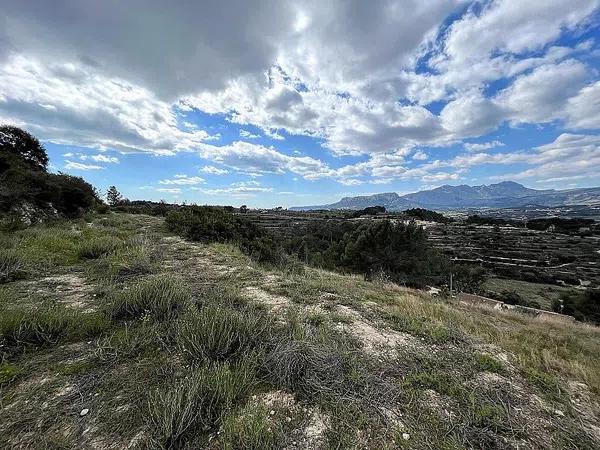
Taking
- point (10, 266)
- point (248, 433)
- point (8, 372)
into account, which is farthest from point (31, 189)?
point (248, 433)

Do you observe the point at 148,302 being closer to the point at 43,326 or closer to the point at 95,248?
the point at 43,326

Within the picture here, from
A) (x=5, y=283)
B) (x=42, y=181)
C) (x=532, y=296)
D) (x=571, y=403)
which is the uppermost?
(x=42, y=181)

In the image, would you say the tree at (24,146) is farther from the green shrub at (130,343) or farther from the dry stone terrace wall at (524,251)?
the dry stone terrace wall at (524,251)

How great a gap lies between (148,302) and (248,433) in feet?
9.58

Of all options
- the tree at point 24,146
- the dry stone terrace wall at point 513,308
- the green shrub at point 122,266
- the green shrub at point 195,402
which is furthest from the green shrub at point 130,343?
the tree at point 24,146

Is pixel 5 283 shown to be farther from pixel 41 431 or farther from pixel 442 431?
pixel 442 431

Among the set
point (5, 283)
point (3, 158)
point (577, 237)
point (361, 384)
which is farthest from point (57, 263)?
point (577, 237)

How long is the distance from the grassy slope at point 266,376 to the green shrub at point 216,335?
0.7 inches

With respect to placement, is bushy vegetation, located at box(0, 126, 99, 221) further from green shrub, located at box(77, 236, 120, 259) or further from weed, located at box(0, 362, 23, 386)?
weed, located at box(0, 362, 23, 386)

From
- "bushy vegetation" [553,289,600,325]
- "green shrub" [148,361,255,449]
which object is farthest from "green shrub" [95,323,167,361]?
"bushy vegetation" [553,289,600,325]

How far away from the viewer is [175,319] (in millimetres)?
4160

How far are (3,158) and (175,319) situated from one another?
15.4 m

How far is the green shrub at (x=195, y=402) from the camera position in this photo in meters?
2.16

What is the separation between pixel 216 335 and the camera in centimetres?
338
